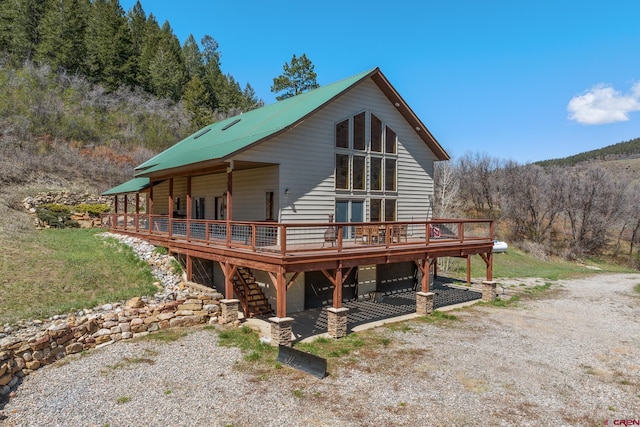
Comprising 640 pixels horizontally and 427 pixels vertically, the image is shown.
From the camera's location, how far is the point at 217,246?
43.9 ft

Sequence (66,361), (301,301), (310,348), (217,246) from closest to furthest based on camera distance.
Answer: (66,361), (310,348), (217,246), (301,301)

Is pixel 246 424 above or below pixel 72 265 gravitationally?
below

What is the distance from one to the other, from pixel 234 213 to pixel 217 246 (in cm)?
350

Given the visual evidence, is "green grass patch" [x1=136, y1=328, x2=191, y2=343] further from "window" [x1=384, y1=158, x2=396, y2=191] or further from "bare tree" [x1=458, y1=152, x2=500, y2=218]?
"bare tree" [x1=458, y1=152, x2=500, y2=218]

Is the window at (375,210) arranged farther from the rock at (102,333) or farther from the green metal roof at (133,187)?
the green metal roof at (133,187)

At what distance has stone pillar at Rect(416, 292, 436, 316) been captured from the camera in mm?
14289

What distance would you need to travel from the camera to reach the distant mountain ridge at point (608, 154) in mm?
98306

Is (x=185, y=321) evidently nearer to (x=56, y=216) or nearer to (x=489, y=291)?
(x=489, y=291)

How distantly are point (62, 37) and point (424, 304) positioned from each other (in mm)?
49879

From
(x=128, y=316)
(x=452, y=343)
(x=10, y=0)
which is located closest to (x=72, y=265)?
(x=128, y=316)

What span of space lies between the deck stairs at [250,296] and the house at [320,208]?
4 cm

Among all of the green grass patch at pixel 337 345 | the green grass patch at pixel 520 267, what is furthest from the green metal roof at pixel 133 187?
the green grass patch at pixel 520 267

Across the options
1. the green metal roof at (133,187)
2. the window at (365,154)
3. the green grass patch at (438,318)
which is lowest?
the green grass patch at (438,318)

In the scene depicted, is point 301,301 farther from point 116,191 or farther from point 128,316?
point 116,191
